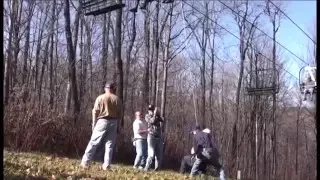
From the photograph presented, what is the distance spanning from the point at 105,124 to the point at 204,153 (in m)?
2.77

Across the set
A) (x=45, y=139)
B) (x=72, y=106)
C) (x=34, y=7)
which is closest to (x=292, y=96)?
(x=34, y=7)

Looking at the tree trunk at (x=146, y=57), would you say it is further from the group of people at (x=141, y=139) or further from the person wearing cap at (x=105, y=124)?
the person wearing cap at (x=105, y=124)

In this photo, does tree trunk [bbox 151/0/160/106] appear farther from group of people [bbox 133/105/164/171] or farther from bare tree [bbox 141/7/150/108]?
group of people [bbox 133/105/164/171]

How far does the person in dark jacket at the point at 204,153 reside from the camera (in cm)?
1027

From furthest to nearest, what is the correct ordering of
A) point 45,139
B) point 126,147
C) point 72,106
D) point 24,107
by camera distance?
point 72,106
point 126,147
point 45,139
point 24,107

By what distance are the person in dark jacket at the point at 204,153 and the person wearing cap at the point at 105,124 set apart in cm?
236

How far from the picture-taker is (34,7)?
33.0 m

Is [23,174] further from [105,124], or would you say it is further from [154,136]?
[154,136]

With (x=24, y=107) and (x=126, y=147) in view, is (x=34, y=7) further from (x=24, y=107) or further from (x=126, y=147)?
(x=24, y=107)

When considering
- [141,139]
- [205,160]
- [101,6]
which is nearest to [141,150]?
[141,139]

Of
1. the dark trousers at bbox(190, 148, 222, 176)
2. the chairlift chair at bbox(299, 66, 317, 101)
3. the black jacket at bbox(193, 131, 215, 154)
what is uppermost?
the chairlift chair at bbox(299, 66, 317, 101)

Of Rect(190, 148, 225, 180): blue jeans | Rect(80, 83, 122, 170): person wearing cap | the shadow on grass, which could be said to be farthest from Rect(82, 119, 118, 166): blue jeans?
Rect(190, 148, 225, 180): blue jeans

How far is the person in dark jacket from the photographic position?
10273mm

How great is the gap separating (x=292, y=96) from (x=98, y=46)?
848 inches
